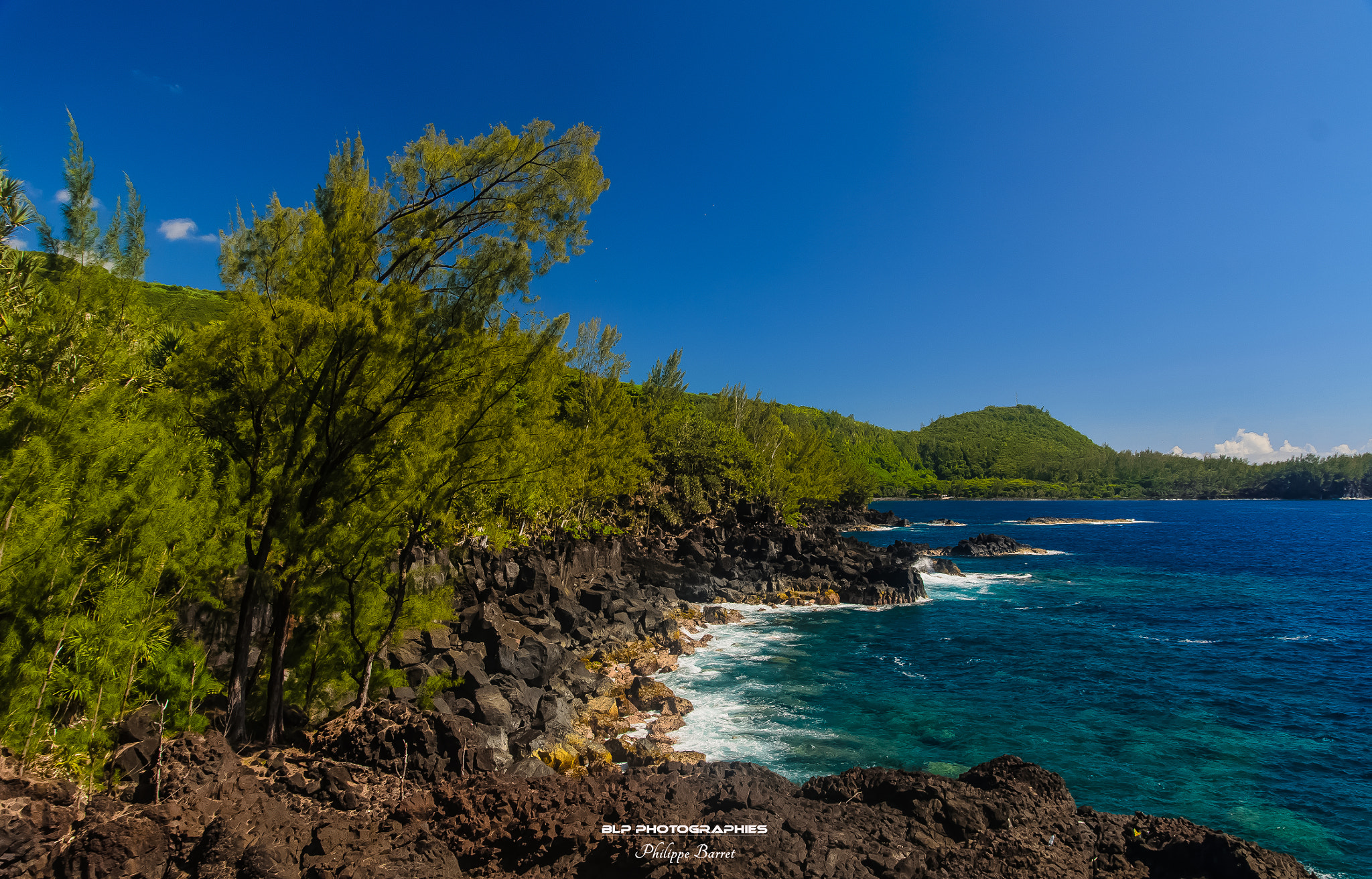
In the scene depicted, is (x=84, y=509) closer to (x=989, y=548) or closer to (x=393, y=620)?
(x=393, y=620)

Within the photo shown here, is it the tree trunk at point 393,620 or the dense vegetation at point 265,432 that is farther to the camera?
the tree trunk at point 393,620

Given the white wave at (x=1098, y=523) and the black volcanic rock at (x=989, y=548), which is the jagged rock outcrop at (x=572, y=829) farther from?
the white wave at (x=1098, y=523)

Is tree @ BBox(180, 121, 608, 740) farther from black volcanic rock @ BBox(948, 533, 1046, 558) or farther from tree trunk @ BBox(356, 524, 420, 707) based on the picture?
black volcanic rock @ BBox(948, 533, 1046, 558)

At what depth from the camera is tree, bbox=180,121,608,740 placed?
9.91 metres

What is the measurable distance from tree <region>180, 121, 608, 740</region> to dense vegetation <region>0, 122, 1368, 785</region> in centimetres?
4

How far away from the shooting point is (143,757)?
8.77 meters

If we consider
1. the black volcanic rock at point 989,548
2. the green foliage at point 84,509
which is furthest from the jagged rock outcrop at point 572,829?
the black volcanic rock at point 989,548

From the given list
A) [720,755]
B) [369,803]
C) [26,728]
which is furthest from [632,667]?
[26,728]

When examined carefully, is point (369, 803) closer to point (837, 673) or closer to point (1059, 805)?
point (1059, 805)

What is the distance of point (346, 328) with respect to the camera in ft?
31.8

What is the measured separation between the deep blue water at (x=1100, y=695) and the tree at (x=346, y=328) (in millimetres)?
10944
